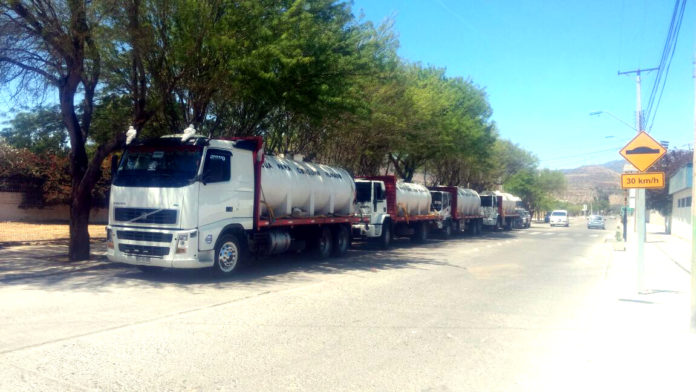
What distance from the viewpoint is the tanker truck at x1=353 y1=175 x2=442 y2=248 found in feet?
70.6

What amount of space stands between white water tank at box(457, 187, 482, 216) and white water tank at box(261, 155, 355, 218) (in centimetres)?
1539

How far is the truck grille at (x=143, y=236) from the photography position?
11355 millimetres

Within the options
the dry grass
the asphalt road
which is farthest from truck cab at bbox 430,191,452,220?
the dry grass

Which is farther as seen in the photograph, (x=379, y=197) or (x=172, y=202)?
(x=379, y=197)

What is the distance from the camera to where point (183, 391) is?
5199mm

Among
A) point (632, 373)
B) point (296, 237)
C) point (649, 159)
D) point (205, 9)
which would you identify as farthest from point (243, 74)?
point (632, 373)

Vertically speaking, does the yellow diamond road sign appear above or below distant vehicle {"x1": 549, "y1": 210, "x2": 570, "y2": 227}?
above

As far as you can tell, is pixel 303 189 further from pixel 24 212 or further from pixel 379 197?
pixel 24 212

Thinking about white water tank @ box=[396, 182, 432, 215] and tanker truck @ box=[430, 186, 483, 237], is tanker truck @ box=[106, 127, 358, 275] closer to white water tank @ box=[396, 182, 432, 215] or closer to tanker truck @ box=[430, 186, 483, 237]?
white water tank @ box=[396, 182, 432, 215]

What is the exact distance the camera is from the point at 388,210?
75.5 feet

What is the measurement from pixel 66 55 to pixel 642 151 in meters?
12.7

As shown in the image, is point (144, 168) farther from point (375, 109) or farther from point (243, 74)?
point (375, 109)

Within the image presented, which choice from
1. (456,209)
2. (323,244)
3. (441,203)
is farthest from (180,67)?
(456,209)

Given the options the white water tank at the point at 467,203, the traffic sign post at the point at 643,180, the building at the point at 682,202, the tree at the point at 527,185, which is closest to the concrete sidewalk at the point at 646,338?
the traffic sign post at the point at 643,180
